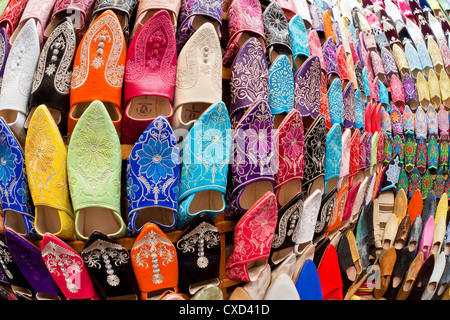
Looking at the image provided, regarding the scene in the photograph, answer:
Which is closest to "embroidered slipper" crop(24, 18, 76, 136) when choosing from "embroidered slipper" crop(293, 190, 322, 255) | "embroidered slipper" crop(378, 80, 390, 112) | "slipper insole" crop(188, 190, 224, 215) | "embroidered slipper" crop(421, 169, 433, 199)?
"slipper insole" crop(188, 190, 224, 215)

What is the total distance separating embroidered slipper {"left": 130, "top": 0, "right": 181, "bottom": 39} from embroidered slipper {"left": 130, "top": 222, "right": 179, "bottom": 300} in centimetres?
63

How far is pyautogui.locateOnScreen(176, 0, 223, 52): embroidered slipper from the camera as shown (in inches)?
49.2

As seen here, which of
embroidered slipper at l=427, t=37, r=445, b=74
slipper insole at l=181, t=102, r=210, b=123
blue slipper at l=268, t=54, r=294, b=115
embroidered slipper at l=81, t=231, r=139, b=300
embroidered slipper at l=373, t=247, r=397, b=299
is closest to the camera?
embroidered slipper at l=81, t=231, r=139, b=300

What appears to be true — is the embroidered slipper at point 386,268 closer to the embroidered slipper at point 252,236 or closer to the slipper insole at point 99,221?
the embroidered slipper at point 252,236

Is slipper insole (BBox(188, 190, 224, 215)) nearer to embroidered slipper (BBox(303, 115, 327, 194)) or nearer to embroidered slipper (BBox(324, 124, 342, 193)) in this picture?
embroidered slipper (BBox(303, 115, 327, 194))

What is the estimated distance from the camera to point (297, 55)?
59.2 inches

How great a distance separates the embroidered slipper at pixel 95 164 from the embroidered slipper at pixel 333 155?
0.84 meters

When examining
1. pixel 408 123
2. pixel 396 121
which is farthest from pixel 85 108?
pixel 408 123

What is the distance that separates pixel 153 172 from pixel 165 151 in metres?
0.07

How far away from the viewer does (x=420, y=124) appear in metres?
2.57

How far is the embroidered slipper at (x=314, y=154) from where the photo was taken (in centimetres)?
142

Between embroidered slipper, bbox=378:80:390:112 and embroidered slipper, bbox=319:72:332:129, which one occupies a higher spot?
embroidered slipper, bbox=378:80:390:112

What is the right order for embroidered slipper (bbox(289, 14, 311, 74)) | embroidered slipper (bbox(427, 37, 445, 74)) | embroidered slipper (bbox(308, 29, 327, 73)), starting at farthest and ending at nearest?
embroidered slipper (bbox(427, 37, 445, 74)) < embroidered slipper (bbox(308, 29, 327, 73)) < embroidered slipper (bbox(289, 14, 311, 74))

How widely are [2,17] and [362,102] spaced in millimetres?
1649
